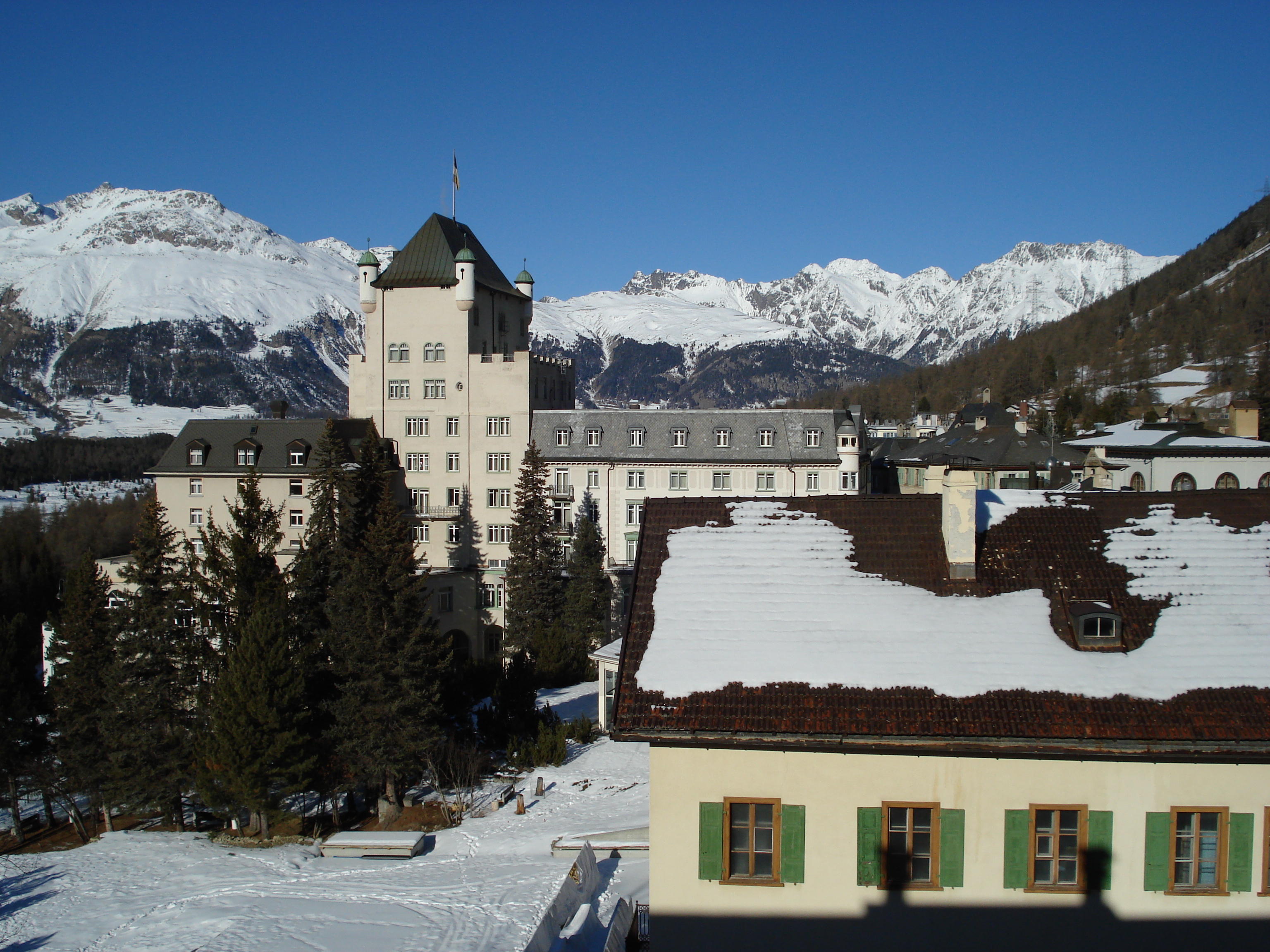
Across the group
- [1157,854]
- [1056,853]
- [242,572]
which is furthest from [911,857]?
[242,572]

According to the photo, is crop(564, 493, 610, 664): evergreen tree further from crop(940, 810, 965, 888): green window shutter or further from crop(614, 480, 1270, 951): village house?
crop(940, 810, 965, 888): green window shutter

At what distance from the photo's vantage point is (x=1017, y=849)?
15117mm

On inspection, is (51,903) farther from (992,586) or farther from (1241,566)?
(1241,566)

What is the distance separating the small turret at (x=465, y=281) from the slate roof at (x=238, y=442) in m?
12.2

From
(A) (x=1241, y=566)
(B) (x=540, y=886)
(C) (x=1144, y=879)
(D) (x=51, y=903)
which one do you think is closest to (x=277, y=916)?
(B) (x=540, y=886)

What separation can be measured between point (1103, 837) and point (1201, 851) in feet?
5.12

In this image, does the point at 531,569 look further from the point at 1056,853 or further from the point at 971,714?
the point at 1056,853

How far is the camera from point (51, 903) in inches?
1154

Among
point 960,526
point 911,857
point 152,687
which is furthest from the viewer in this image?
point 152,687

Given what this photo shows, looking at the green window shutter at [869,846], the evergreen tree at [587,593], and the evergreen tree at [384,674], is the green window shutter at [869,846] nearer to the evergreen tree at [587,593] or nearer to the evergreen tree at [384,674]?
the evergreen tree at [384,674]

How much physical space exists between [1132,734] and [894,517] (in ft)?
18.9

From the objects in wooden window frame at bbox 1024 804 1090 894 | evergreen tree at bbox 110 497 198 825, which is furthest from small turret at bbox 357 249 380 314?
wooden window frame at bbox 1024 804 1090 894

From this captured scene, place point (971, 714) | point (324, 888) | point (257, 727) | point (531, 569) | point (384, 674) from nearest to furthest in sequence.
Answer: point (971, 714) < point (324, 888) < point (257, 727) < point (384, 674) < point (531, 569)

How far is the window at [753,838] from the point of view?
15391 mm
